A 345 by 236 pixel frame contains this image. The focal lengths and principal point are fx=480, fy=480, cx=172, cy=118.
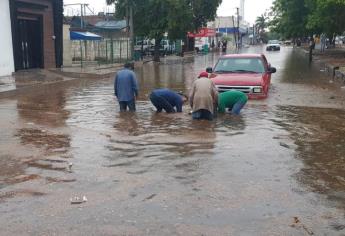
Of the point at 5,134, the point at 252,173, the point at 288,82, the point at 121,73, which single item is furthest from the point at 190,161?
the point at 288,82

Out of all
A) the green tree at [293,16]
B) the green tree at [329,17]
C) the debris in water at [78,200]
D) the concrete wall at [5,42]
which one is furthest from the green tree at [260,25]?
the debris in water at [78,200]

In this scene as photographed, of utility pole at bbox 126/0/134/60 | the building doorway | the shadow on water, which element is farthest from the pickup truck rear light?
utility pole at bbox 126/0/134/60

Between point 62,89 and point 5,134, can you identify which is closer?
point 5,134

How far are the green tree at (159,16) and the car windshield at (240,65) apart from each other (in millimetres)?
25109

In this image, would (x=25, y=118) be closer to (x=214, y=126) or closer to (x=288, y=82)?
(x=214, y=126)

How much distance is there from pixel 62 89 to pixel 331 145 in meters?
13.0

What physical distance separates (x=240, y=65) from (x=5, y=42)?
1299 centimetres

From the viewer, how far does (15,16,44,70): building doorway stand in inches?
969

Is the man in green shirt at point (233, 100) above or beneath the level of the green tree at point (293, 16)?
beneath

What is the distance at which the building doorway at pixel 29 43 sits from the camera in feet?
80.8

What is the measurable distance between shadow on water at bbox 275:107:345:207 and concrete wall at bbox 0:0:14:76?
14.6 metres

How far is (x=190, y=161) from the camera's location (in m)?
7.71

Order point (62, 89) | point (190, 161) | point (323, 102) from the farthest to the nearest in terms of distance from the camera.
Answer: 1. point (62, 89)
2. point (323, 102)
3. point (190, 161)

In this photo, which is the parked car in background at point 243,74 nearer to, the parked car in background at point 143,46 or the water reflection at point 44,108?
the water reflection at point 44,108
